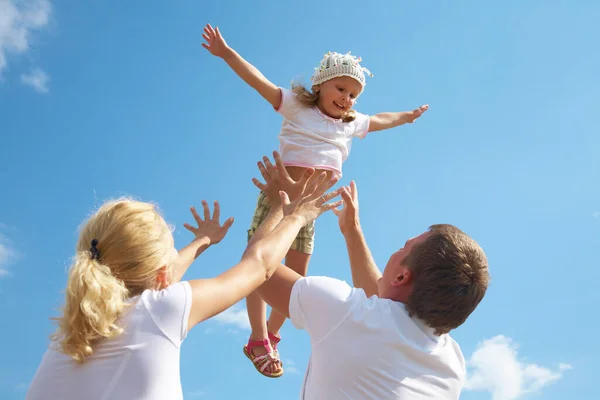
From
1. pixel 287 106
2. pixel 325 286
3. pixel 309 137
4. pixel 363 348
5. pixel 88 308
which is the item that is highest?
pixel 287 106

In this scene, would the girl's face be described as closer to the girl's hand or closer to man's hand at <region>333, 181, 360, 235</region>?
the girl's hand

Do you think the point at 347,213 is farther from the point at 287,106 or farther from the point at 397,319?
the point at 287,106

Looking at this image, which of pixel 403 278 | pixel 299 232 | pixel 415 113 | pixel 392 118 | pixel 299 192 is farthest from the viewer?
pixel 415 113

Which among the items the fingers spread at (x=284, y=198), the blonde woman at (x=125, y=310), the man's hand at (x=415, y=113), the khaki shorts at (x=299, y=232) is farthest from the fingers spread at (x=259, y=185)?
the man's hand at (x=415, y=113)

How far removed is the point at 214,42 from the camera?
6.40 meters

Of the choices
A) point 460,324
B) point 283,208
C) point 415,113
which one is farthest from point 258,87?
point 460,324

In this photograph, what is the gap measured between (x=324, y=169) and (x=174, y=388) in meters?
3.84

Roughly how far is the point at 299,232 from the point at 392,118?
6.30 ft

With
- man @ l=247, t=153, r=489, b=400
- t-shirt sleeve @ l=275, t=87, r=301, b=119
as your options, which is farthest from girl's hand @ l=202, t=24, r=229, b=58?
man @ l=247, t=153, r=489, b=400

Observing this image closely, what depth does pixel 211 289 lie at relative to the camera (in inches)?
123

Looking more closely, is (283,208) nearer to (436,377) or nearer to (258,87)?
(436,377)

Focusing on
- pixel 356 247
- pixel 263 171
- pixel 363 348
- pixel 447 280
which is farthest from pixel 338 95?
pixel 363 348

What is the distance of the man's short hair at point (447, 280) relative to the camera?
134 inches

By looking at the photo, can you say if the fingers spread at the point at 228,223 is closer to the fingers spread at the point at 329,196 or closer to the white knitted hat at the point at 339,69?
the fingers spread at the point at 329,196
